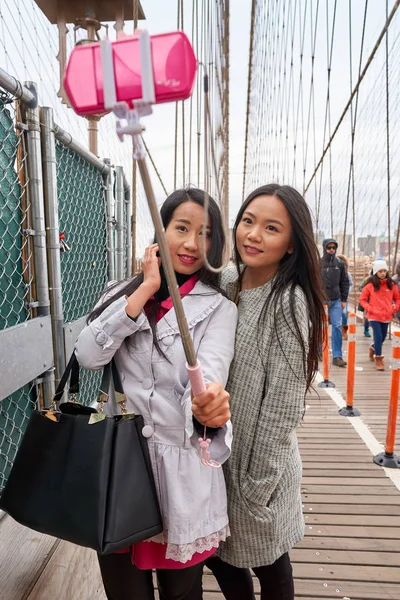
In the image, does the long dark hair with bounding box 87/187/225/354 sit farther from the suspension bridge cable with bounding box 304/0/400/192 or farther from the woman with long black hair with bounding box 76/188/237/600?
the suspension bridge cable with bounding box 304/0/400/192

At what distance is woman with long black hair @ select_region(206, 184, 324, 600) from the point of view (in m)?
0.81

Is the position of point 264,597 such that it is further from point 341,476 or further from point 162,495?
point 341,476

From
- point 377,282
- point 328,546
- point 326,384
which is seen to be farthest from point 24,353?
point 377,282

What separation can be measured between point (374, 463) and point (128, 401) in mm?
1783

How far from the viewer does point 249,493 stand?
81 cm

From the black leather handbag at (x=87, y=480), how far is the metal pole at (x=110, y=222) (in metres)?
1.37

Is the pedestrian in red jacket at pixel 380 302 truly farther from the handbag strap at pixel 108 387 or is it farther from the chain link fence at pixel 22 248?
the handbag strap at pixel 108 387

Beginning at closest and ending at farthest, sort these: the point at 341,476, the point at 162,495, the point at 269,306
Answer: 1. the point at 162,495
2. the point at 269,306
3. the point at 341,476

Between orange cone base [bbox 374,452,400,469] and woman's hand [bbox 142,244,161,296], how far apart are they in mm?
1841

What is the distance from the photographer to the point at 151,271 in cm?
76

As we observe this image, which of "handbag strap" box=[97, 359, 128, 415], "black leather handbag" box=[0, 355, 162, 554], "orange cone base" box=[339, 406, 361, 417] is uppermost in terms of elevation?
"handbag strap" box=[97, 359, 128, 415]

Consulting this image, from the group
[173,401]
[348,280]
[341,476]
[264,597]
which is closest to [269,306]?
[173,401]

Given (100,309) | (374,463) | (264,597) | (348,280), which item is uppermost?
(100,309)

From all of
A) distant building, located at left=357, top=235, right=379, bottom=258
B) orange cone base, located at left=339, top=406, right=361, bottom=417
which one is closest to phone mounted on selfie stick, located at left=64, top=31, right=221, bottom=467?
orange cone base, located at left=339, top=406, right=361, bottom=417
